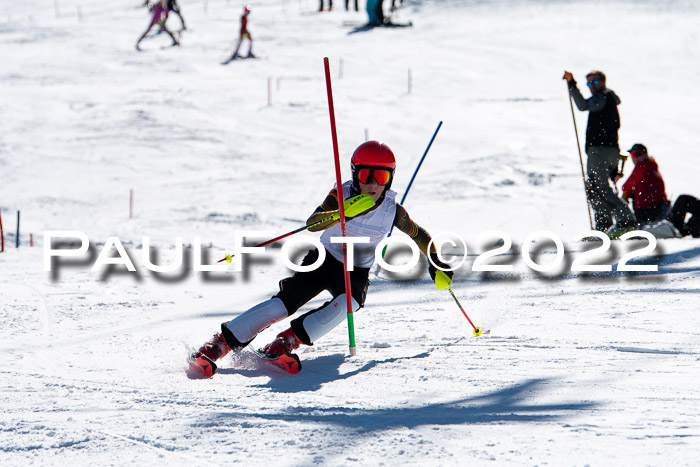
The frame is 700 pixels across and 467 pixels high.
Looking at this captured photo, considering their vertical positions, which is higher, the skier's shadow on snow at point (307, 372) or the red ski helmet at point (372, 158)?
the red ski helmet at point (372, 158)

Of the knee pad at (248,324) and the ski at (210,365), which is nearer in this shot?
the ski at (210,365)

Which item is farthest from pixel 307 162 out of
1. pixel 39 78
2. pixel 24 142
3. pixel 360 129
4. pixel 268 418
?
pixel 268 418

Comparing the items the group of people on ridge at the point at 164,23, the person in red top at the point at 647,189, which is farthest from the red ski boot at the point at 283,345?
the group of people on ridge at the point at 164,23

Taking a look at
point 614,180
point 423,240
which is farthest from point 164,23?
point 423,240

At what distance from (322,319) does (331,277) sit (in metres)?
0.33

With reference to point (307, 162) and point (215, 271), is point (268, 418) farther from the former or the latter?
point (307, 162)

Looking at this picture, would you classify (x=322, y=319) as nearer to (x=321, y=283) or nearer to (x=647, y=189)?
(x=321, y=283)

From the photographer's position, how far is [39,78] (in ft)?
61.0

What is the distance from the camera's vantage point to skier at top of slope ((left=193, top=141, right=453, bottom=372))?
13.6 ft

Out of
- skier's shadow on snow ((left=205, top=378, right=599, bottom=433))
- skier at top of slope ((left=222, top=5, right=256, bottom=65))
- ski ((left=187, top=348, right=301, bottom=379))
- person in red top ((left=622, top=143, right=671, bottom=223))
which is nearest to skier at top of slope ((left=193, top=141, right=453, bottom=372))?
ski ((left=187, top=348, right=301, bottom=379))

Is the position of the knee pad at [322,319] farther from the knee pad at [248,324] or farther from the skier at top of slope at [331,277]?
the knee pad at [248,324]

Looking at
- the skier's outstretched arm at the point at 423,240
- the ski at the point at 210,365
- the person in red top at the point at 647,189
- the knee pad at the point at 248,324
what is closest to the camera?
the ski at the point at 210,365

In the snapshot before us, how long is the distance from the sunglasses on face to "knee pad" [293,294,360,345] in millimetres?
680

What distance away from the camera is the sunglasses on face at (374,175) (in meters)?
4.28
